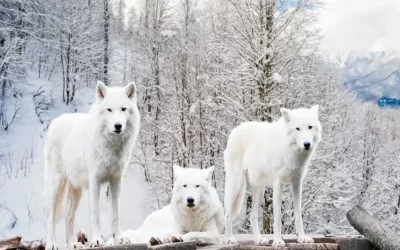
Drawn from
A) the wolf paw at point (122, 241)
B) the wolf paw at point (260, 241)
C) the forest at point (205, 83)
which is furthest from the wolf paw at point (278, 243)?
the forest at point (205, 83)

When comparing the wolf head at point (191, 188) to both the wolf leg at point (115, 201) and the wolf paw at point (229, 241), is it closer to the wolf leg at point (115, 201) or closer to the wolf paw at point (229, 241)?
the wolf paw at point (229, 241)

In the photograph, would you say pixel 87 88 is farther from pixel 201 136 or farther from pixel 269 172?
pixel 269 172

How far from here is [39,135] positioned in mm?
21719

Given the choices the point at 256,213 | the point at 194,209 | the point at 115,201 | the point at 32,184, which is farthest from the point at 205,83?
the point at 115,201

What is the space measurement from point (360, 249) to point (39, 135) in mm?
17761

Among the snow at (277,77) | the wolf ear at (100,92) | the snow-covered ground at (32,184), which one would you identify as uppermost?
the snow at (277,77)

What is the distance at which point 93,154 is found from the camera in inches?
208

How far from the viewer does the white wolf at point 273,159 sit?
598 centimetres

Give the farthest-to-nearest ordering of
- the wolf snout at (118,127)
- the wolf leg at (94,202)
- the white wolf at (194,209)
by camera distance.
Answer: the white wolf at (194,209) < the wolf leg at (94,202) < the wolf snout at (118,127)

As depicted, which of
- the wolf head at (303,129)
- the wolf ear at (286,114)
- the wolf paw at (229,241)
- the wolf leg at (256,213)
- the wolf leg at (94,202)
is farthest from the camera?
the wolf leg at (256,213)

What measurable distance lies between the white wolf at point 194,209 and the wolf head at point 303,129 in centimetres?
127

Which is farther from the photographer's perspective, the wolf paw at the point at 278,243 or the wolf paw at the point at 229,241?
the wolf paw at the point at 229,241

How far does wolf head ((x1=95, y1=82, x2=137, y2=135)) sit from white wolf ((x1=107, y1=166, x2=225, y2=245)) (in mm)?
1549

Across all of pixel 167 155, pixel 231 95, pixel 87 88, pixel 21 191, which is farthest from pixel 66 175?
pixel 87 88
